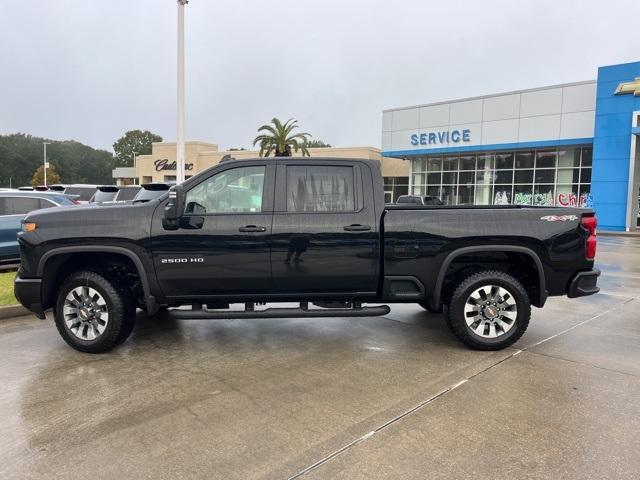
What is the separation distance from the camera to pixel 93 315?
5180 mm

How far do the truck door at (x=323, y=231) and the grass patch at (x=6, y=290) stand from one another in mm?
4255

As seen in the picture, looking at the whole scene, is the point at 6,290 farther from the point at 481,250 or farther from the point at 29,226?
the point at 481,250

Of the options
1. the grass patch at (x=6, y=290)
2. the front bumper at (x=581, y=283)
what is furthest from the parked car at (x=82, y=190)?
the front bumper at (x=581, y=283)

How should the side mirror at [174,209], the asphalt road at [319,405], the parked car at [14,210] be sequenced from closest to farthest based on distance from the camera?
the asphalt road at [319,405] → the side mirror at [174,209] → the parked car at [14,210]

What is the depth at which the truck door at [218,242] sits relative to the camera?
499 centimetres

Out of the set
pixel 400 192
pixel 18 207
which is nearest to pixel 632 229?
pixel 400 192

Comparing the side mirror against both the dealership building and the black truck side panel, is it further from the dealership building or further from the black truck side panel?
the dealership building

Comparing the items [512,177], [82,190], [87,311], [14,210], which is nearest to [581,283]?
[87,311]

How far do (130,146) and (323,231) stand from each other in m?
121

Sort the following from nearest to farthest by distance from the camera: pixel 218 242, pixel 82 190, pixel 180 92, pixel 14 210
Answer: pixel 218 242 < pixel 14 210 < pixel 180 92 < pixel 82 190

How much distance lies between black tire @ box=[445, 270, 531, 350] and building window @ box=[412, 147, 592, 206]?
23.0m

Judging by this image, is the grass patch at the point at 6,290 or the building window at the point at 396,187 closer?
the grass patch at the point at 6,290

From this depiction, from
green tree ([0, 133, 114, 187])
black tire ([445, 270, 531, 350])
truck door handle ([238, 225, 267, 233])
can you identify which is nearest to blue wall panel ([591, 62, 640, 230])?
black tire ([445, 270, 531, 350])

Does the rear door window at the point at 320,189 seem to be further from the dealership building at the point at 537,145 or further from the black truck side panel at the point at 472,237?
the dealership building at the point at 537,145
